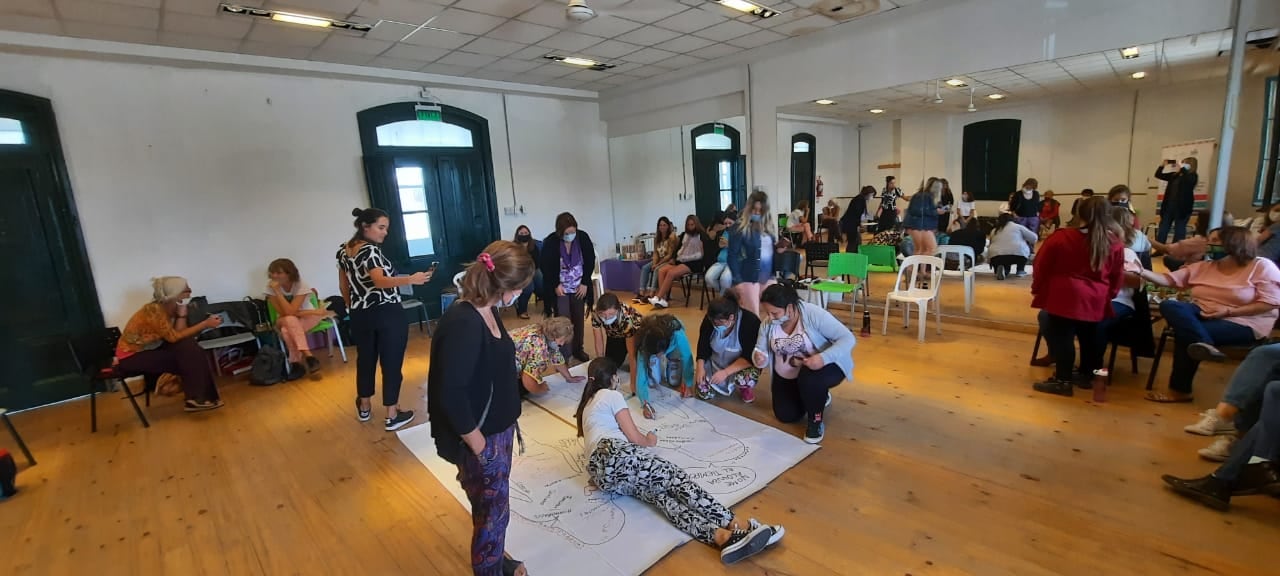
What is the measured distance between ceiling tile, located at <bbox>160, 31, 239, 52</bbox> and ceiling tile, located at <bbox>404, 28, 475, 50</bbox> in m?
1.48

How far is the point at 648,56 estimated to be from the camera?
6094 mm

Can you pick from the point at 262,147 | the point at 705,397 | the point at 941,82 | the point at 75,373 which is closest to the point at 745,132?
the point at 941,82

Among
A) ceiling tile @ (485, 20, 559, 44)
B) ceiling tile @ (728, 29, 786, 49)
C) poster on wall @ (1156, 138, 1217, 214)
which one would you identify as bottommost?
poster on wall @ (1156, 138, 1217, 214)

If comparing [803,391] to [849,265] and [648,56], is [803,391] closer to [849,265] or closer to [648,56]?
[849,265]

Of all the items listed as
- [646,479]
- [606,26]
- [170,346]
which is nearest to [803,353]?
[646,479]

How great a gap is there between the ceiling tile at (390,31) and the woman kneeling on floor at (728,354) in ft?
11.8

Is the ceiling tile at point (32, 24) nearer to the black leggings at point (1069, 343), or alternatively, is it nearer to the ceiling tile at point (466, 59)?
the ceiling tile at point (466, 59)

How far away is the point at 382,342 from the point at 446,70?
4.02 m

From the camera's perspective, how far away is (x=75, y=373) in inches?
191

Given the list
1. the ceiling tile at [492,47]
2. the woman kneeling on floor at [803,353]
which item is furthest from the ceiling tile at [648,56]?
the woman kneeling on floor at [803,353]

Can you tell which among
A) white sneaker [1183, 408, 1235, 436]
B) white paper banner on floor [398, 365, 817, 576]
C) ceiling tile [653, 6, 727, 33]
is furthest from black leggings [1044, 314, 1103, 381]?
ceiling tile [653, 6, 727, 33]

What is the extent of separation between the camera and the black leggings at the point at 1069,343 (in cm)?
360

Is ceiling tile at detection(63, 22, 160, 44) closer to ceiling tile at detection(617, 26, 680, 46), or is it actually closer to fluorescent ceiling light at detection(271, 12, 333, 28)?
fluorescent ceiling light at detection(271, 12, 333, 28)

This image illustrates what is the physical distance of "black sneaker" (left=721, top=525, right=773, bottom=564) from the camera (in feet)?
7.13
